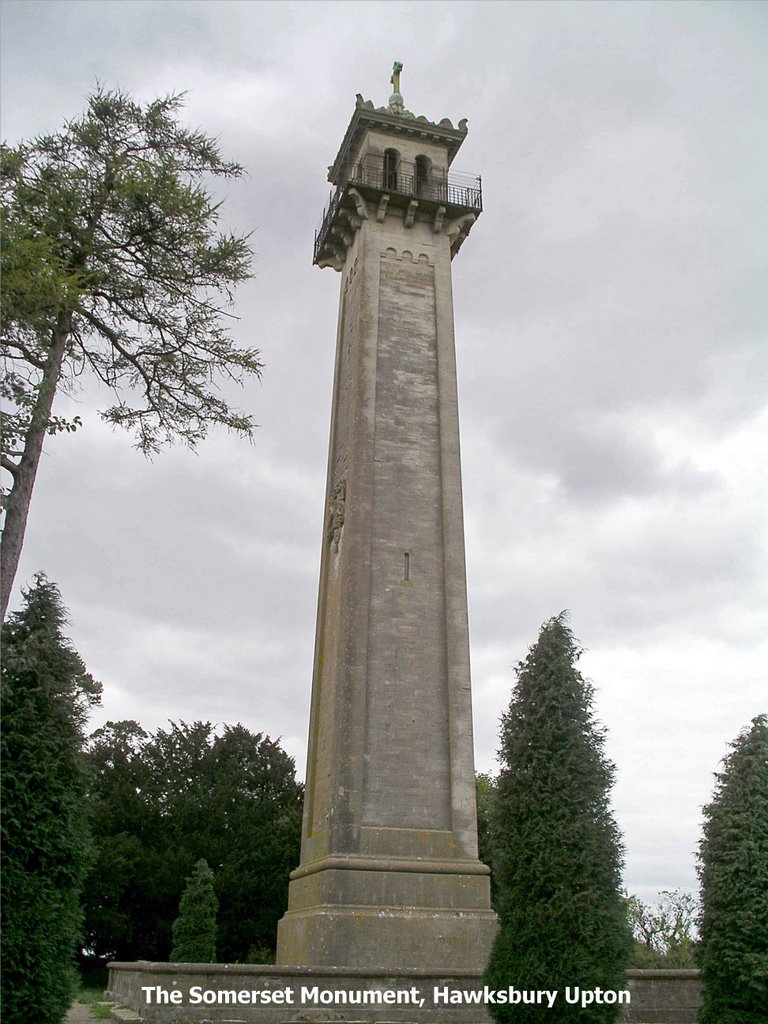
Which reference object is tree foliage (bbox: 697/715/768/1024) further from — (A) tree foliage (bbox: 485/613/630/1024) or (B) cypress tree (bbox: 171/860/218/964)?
(B) cypress tree (bbox: 171/860/218/964)

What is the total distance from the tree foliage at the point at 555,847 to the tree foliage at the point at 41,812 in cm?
610

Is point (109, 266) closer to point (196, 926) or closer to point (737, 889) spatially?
point (737, 889)

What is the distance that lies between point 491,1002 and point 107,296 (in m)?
12.2

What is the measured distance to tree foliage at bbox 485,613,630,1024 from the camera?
13.2 meters

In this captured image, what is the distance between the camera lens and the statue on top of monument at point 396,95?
3275 cm

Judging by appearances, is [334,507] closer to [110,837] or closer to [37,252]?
[37,252]

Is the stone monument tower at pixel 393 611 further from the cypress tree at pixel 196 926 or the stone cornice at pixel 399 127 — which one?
the cypress tree at pixel 196 926

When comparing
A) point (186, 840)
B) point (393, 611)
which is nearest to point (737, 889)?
point (393, 611)

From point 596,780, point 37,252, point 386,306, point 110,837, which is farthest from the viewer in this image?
point 110,837

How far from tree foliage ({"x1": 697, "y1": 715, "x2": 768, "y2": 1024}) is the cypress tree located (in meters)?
20.5

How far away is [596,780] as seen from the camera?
14359mm

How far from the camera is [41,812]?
43.2ft

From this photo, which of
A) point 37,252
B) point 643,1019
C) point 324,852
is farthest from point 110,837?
point 37,252

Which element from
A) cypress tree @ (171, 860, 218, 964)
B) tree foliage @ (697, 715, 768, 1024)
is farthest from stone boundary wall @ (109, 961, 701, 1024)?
cypress tree @ (171, 860, 218, 964)
